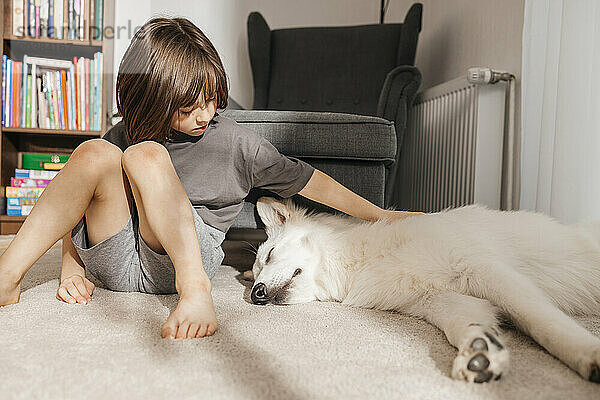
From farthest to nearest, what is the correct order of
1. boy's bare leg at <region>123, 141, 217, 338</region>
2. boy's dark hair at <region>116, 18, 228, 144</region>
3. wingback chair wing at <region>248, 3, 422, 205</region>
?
wingback chair wing at <region>248, 3, 422, 205</region>
boy's dark hair at <region>116, 18, 228, 144</region>
boy's bare leg at <region>123, 141, 217, 338</region>

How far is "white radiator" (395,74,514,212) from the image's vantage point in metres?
2.14

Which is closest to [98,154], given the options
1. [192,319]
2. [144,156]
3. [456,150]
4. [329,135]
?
[144,156]

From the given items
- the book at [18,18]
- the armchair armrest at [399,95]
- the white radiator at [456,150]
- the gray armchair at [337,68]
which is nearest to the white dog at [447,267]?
the white radiator at [456,150]

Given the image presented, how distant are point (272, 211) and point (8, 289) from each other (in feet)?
2.15

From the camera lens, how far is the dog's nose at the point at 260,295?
1229mm

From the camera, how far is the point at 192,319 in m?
0.97

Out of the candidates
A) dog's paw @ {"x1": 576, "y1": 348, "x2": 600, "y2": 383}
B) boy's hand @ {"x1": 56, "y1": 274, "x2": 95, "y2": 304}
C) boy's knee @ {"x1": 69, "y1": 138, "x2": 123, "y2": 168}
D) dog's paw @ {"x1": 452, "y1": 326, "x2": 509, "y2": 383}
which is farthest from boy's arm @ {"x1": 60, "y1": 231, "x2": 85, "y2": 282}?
dog's paw @ {"x1": 576, "y1": 348, "x2": 600, "y2": 383}

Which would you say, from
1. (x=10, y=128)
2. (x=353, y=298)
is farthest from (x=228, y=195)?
(x=10, y=128)

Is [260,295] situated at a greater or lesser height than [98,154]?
lesser

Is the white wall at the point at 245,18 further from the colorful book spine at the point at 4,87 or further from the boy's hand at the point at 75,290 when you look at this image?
the boy's hand at the point at 75,290

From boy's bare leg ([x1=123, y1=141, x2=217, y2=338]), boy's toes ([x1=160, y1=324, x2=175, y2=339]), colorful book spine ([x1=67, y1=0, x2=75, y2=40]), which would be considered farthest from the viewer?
colorful book spine ([x1=67, y1=0, x2=75, y2=40])

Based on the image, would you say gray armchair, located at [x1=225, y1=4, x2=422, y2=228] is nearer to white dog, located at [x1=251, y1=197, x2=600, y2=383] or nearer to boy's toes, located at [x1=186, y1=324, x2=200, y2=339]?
white dog, located at [x1=251, y1=197, x2=600, y2=383]

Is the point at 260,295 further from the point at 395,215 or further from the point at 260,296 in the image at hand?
the point at 395,215

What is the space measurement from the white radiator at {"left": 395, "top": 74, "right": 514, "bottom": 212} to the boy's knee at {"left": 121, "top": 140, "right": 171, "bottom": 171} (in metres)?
1.44
